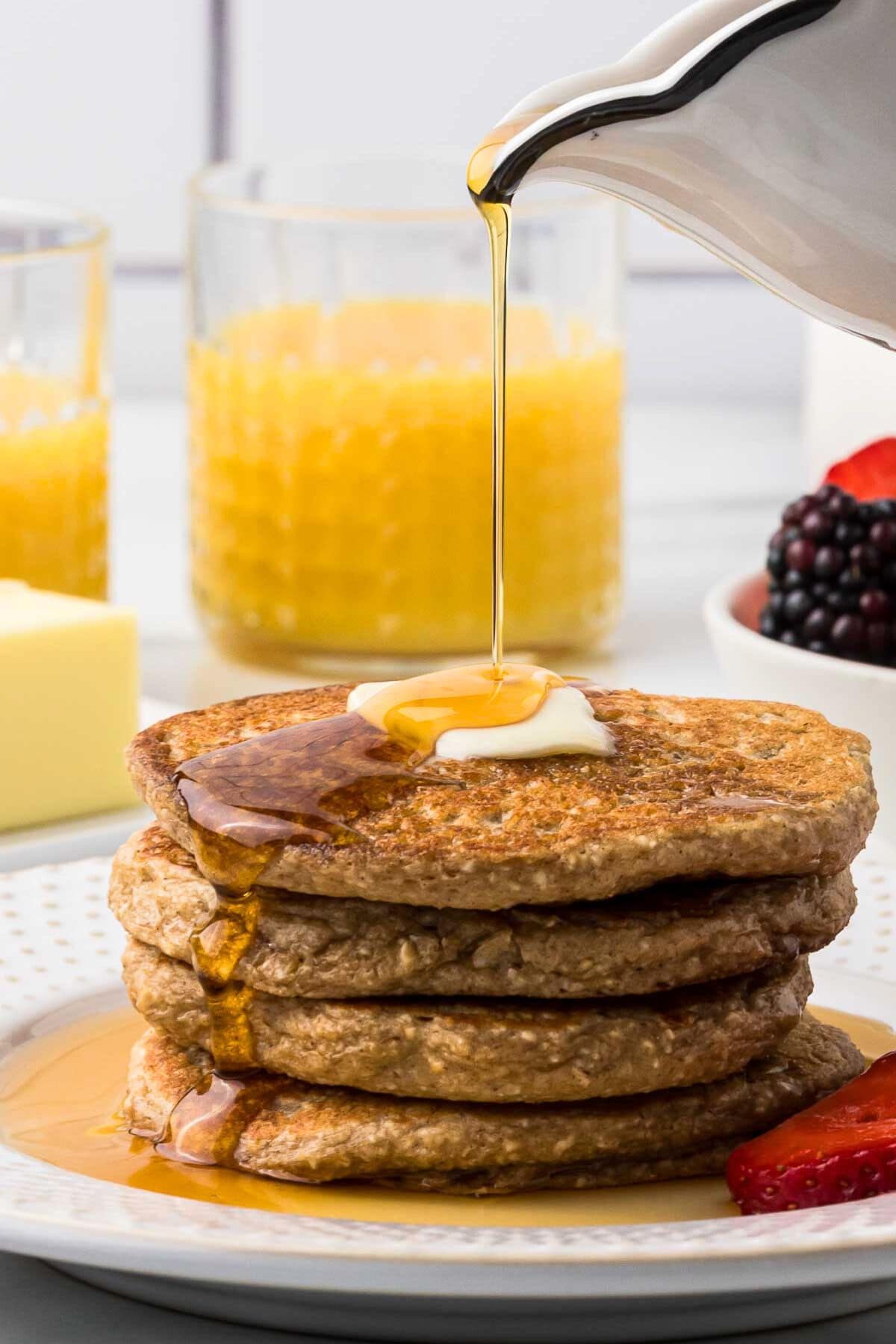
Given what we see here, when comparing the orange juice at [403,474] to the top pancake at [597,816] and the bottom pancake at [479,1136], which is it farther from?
the bottom pancake at [479,1136]

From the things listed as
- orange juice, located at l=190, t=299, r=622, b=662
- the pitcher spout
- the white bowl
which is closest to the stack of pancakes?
the pitcher spout

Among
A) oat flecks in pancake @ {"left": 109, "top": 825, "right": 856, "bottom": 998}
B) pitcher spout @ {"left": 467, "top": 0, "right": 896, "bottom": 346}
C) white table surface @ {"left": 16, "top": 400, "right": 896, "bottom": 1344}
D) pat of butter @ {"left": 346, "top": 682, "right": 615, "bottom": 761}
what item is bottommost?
white table surface @ {"left": 16, "top": 400, "right": 896, "bottom": 1344}

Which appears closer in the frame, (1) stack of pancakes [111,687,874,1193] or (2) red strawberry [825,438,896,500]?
(1) stack of pancakes [111,687,874,1193]

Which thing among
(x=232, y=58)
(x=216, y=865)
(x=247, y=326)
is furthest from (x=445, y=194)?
(x=232, y=58)

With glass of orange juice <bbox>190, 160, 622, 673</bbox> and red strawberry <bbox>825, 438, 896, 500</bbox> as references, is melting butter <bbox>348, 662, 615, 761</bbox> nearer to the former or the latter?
red strawberry <bbox>825, 438, 896, 500</bbox>

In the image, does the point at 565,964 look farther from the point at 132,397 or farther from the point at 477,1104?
the point at 132,397

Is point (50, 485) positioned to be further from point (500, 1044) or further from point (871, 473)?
point (500, 1044)
